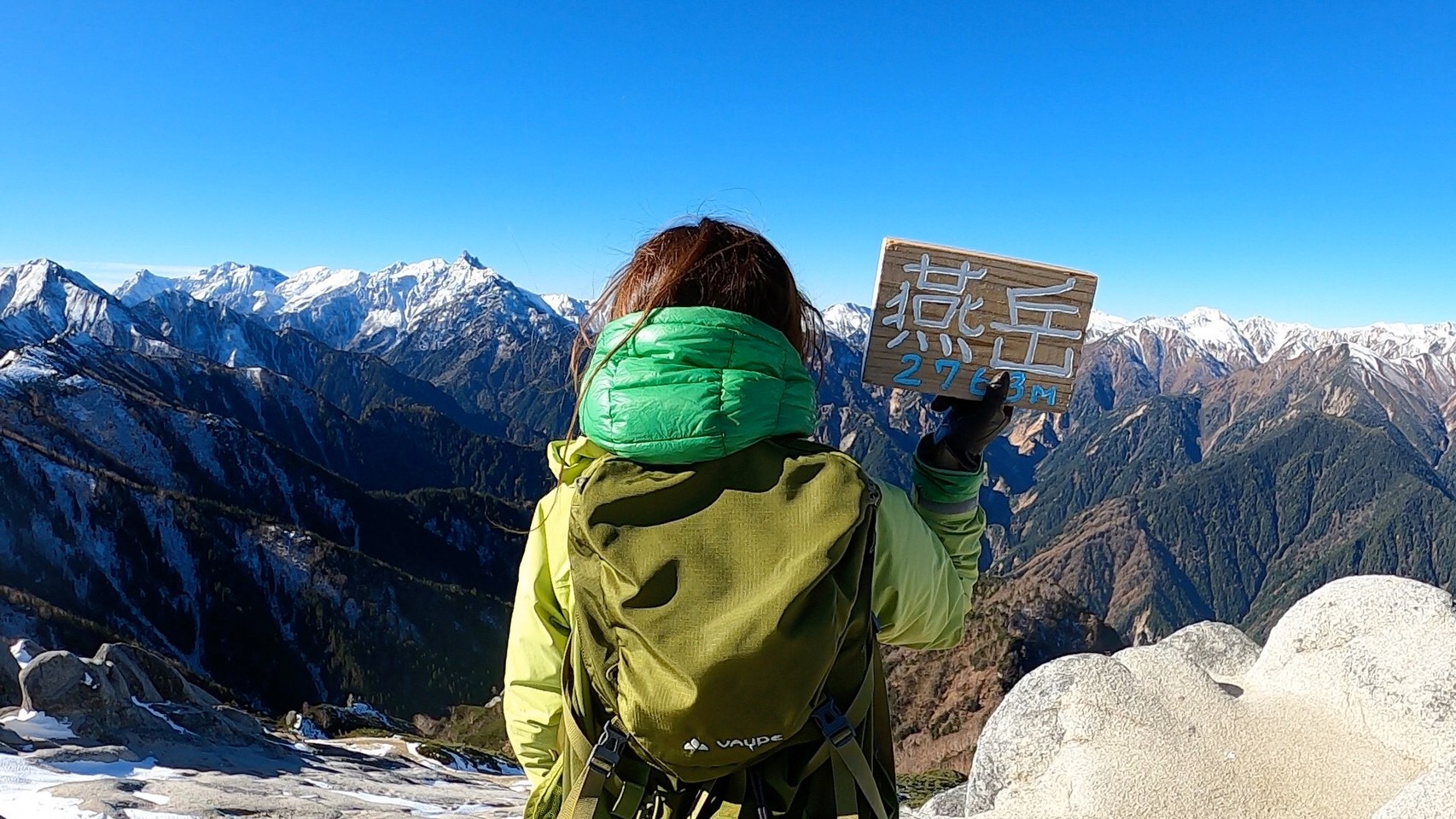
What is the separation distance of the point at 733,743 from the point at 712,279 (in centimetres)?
173

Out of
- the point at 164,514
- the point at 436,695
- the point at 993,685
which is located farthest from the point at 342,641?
the point at 993,685

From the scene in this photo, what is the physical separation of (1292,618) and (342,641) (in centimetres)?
12305

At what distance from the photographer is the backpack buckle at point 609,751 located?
2.90 metres

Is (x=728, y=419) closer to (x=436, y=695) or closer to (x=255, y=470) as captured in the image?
(x=436, y=695)

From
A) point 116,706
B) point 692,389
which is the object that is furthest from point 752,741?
point 116,706

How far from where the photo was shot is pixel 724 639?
251 centimetres

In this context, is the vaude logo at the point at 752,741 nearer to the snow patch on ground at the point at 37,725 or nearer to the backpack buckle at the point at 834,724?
the backpack buckle at the point at 834,724

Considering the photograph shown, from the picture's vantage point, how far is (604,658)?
282 cm

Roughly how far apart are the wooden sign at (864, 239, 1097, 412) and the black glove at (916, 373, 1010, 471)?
279 mm

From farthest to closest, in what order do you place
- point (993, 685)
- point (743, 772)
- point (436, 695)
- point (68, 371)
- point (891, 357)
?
point (68, 371)
point (436, 695)
point (993, 685)
point (891, 357)
point (743, 772)

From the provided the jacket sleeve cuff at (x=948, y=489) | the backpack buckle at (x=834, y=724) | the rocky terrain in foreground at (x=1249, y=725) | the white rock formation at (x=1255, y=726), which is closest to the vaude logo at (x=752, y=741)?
the backpack buckle at (x=834, y=724)

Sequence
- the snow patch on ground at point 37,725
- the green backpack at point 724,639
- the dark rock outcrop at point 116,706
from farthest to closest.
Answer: the dark rock outcrop at point 116,706
the snow patch on ground at point 37,725
the green backpack at point 724,639

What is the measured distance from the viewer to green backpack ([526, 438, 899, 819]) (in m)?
2.56

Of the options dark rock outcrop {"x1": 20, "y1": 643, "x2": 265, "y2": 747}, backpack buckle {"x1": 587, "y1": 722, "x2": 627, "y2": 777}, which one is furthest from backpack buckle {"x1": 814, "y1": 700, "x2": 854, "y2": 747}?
dark rock outcrop {"x1": 20, "y1": 643, "x2": 265, "y2": 747}
